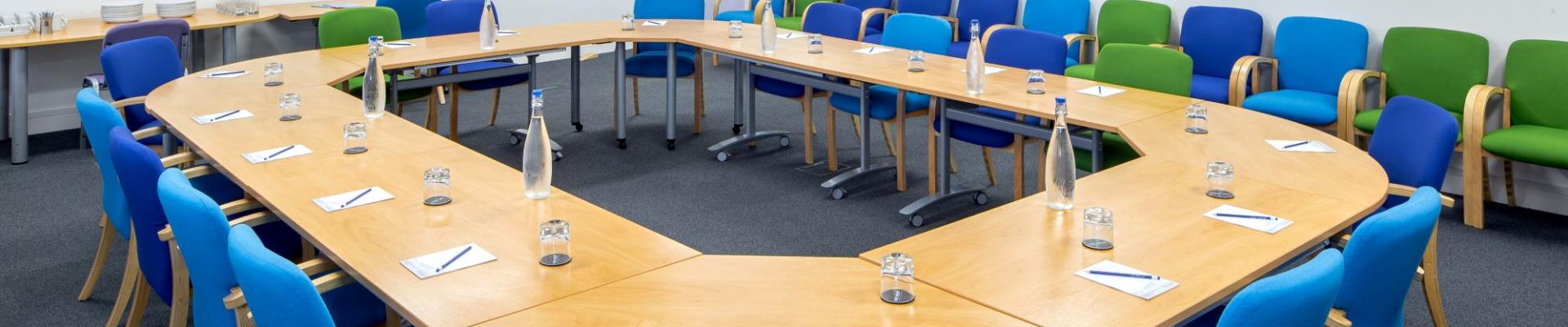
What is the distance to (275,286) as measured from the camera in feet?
6.64

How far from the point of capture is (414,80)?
18.7 ft

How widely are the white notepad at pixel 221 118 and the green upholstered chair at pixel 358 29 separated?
1.72 metres

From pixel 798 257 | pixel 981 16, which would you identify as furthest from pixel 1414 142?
pixel 981 16

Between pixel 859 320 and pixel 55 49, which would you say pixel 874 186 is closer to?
pixel 859 320

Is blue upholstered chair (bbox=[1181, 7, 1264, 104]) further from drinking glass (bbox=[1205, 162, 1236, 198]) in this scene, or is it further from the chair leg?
the chair leg

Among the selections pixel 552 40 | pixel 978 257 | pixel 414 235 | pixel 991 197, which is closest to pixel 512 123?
pixel 552 40

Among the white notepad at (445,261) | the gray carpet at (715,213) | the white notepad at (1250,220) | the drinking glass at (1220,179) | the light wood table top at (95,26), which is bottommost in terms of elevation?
the gray carpet at (715,213)

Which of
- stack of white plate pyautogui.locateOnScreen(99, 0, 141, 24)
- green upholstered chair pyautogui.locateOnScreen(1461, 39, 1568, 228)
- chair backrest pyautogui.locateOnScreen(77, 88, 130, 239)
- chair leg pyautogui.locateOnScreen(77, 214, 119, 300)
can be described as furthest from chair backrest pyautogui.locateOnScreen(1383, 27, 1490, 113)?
stack of white plate pyautogui.locateOnScreen(99, 0, 141, 24)

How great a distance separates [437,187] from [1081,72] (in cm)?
408

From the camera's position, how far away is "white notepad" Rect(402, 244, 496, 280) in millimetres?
2477

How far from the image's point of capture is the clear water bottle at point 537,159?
120 inches

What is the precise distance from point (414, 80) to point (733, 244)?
6.08 feet

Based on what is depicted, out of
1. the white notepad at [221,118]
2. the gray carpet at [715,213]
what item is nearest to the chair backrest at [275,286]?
the gray carpet at [715,213]

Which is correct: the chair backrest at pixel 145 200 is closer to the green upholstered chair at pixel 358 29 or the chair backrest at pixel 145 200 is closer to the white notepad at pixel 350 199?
the white notepad at pixel 350 199
